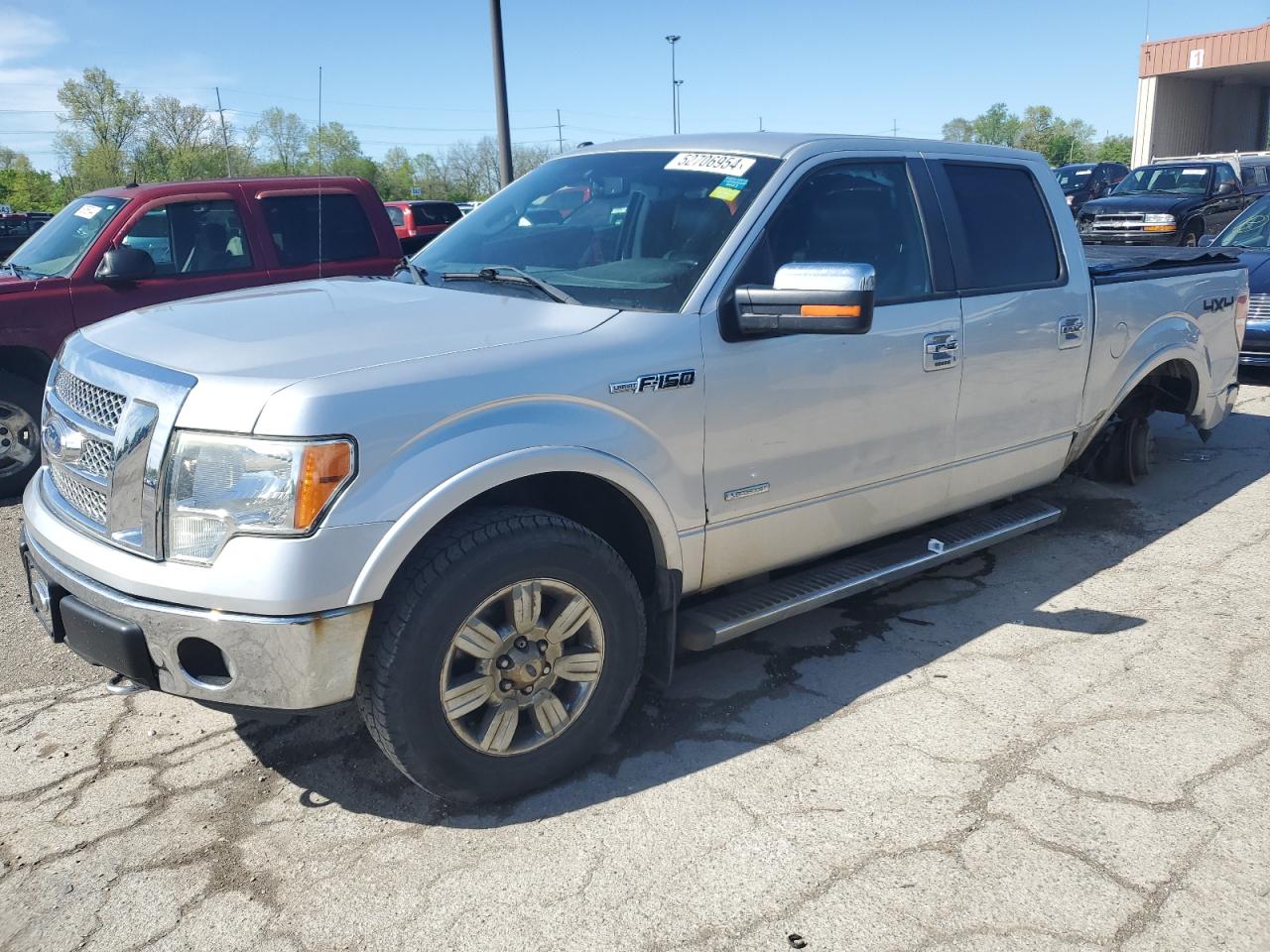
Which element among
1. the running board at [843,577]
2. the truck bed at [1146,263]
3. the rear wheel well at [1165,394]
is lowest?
the running board at [843,577]

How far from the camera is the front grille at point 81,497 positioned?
2.79 metres

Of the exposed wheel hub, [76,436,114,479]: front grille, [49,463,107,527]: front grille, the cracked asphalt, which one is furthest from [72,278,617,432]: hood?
the cracked asphalt

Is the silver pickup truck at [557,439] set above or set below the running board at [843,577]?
above

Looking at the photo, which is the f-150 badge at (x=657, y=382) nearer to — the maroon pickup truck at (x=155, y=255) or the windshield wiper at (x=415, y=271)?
the windshield wiper at (x=415, y=271)

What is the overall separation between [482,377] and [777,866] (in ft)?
4.92

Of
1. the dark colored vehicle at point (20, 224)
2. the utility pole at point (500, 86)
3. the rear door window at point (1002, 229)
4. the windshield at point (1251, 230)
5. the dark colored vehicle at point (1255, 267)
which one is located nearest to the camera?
the rear door window at point (1002, 229)

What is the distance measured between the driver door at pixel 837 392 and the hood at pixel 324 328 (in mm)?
575

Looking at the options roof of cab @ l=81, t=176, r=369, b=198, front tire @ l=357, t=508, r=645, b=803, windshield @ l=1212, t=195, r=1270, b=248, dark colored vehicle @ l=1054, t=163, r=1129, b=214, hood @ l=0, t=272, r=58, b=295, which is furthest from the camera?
dark colored vehicle @ l=1054, t=163, r=1129, b=214

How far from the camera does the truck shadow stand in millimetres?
3053

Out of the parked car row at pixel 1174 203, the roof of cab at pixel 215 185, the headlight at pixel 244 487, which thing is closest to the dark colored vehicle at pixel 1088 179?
the parked car row at pixel 1174 203

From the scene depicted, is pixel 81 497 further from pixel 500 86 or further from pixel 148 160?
pixel 148 160

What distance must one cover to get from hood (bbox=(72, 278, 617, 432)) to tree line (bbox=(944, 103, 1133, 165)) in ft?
271

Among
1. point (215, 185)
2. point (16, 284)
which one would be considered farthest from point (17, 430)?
point (215, 185)

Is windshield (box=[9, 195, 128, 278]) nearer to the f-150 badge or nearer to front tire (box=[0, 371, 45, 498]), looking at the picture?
front tire (box=[0, 371, 45, 498])
